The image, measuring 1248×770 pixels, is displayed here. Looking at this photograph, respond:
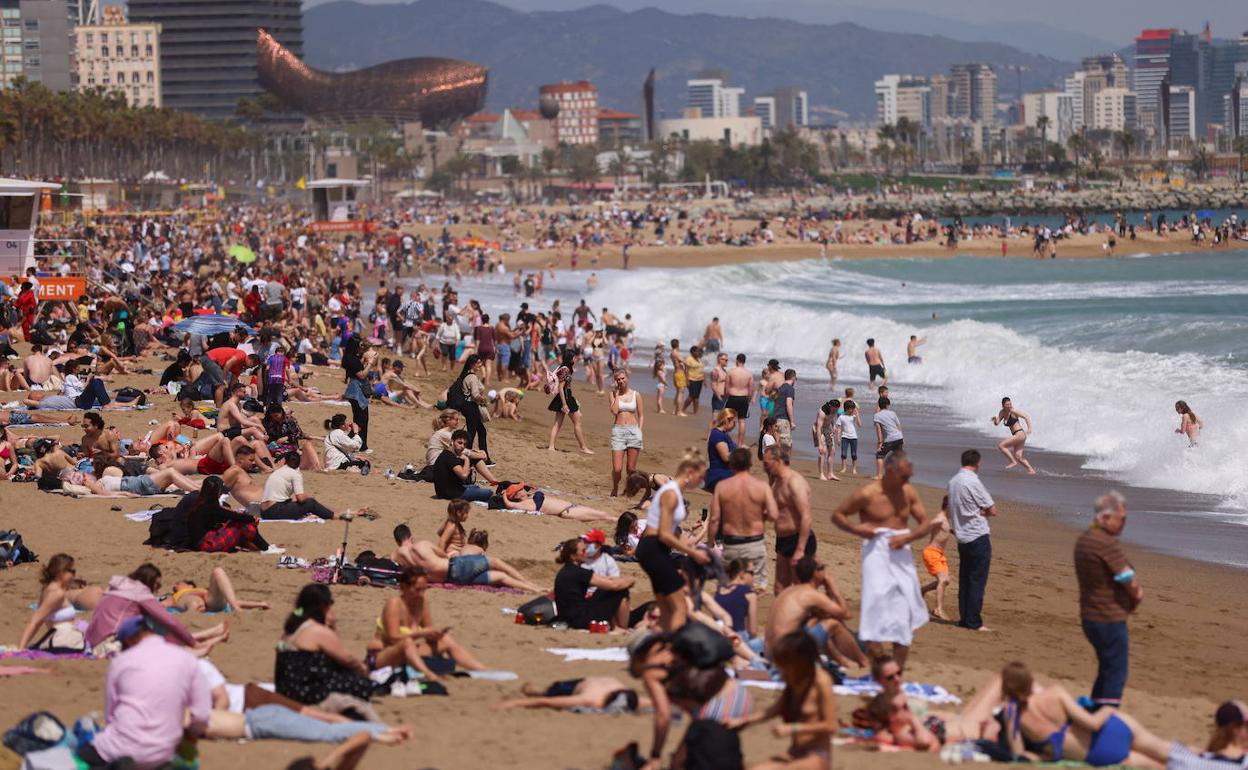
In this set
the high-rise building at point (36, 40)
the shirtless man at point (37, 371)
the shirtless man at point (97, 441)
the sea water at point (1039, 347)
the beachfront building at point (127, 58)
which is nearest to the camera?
the shirtless man at point (97, 441)

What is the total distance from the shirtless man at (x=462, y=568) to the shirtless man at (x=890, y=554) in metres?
2.93

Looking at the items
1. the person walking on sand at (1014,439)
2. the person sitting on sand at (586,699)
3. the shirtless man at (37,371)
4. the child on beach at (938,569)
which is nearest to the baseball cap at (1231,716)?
the person sitting on sand at (586,699)

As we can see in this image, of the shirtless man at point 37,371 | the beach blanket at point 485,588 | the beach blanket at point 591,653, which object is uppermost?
the shirtless man at point 37,371

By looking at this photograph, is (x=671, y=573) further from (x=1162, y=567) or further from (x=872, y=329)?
(x=872, y=329)

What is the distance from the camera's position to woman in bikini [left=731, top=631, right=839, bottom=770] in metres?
6.34

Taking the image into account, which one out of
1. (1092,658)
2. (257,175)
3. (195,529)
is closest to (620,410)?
(195,529)

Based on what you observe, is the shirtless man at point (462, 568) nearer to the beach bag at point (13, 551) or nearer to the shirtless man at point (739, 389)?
the beach bag at point (13, 551)

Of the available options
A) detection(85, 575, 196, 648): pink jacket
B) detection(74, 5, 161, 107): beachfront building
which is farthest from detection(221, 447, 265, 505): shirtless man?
detection(74, 5, 161, 107): beachfront building

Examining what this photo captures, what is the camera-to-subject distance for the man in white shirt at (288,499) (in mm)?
12320

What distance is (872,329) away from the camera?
3372 cm

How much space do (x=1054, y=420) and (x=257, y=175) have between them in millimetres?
118980

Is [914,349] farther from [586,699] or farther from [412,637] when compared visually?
[586,699]

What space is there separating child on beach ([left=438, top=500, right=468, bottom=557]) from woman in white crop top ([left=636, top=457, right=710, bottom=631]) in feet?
7.22

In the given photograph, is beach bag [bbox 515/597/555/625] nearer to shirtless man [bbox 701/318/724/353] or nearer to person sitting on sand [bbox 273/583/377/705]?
person sitting on sand [bbox 273/583/377/705]
